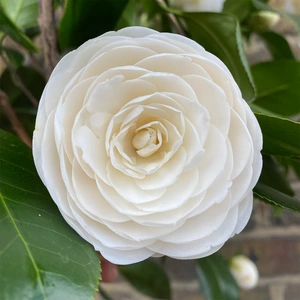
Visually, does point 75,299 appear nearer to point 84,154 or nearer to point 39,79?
point 84,154

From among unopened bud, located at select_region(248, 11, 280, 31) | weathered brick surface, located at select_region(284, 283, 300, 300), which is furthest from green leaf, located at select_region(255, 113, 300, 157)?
weathered brick surface, located at select_region(284, 283, 300, 300)

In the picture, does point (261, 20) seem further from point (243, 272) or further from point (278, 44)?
point (243, 272)

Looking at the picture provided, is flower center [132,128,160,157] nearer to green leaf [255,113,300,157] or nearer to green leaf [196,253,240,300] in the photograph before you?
green leaf [255,113,300,157]

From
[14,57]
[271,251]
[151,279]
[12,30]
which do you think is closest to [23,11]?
[12,30]

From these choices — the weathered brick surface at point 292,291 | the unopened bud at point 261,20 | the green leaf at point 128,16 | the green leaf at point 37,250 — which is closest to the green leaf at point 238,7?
the unopened bud at point 261,20

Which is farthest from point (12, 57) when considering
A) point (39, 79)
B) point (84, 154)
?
point (84, 154)

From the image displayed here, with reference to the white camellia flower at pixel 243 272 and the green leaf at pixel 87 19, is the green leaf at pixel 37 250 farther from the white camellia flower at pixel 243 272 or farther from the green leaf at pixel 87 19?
the white camellia flower at pixel 243 272
